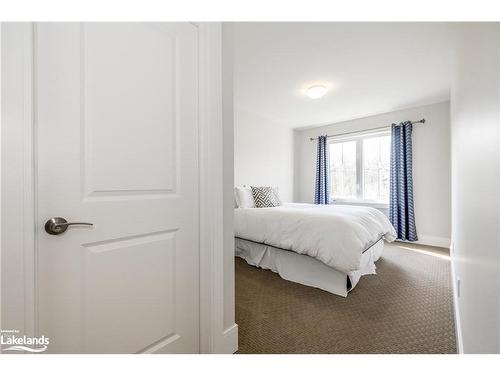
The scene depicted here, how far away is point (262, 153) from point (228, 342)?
12.1 ft

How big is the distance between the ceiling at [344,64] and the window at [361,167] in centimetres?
73

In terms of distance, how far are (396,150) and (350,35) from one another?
267 cm

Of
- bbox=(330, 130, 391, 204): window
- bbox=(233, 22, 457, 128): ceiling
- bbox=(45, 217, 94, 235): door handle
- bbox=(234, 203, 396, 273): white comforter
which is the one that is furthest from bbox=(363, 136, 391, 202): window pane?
bbox=(45, 217, 94, 235): door handle

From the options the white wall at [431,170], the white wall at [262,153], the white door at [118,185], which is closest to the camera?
the white door at [118,185]

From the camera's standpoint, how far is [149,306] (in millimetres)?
1092

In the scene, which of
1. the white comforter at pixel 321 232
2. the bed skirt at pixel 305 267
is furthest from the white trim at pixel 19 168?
the bed skirt at pixel 305 267

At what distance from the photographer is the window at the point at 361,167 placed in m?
4.36

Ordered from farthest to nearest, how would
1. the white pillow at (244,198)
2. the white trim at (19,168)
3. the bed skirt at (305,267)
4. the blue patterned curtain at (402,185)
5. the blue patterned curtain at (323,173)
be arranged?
the blue patterned curtain at (323,173) < the blue patterned curtain at (402,185) < the white pillow at (244,198) < the bed skirt at (305,267) < the white trim at (19,168)

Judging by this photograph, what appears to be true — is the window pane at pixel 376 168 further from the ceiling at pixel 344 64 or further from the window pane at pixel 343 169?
the ceiling at pixel 344 64

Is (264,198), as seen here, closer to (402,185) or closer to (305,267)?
(305,267)

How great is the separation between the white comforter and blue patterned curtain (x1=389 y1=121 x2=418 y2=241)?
125cm

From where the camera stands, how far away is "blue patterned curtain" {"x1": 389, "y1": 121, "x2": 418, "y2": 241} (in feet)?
12.7
